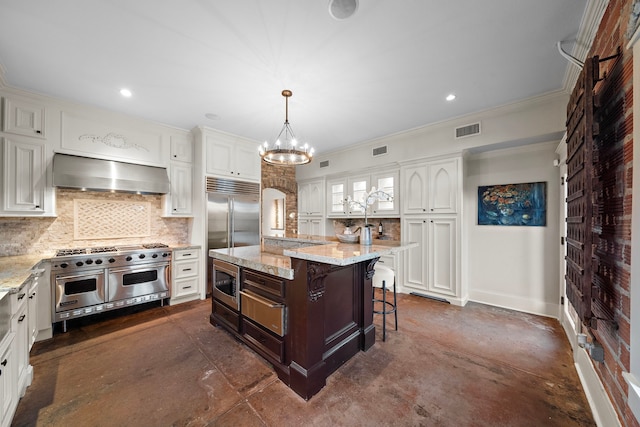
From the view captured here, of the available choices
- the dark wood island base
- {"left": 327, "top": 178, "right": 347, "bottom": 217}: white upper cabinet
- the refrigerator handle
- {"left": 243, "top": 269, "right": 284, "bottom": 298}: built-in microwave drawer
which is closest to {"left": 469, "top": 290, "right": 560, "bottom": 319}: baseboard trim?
the dark wood island base

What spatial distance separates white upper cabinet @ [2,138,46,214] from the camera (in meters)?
2.77

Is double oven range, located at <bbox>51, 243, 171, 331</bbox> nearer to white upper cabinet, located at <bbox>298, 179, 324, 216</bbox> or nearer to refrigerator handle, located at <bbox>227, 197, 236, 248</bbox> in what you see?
refrigerator handle, located at <bbox>227, 197, 236, 248</bbox>

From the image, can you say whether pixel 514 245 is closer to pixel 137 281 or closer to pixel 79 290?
pixel 137 281

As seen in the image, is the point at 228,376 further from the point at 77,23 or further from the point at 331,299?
the point at 77,23

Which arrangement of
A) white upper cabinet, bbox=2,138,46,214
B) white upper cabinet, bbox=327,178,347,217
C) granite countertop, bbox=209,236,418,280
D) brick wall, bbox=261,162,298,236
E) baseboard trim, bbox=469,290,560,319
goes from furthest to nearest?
brick wall, bbox=261,162,298,236
white upper cabinet, bbox=327,178,347,217
baseboard trim, bbox=469,290,560,319
white upper cabinet, bbox=2,138,46,214
granite countertop, bbox=209,236,418,280

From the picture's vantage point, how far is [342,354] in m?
2.22

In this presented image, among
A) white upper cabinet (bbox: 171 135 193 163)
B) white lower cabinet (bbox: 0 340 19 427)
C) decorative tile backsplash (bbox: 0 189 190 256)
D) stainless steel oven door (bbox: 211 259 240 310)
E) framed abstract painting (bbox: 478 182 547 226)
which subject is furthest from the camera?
white upper cabinet (bbox: 171 135 193 163)

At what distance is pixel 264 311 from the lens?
214cm

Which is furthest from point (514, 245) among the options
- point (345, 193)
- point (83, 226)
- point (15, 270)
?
point (83, 226)

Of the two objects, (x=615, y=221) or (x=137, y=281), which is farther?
(x=137, y=281)

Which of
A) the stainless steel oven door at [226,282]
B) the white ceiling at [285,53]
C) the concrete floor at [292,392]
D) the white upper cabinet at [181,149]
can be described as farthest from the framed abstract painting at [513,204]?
the white upper cabinet at [181,149]

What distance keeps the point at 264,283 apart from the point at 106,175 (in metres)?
2.94

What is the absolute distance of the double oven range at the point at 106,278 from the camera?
2820mm

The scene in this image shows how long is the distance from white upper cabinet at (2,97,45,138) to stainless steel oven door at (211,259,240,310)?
2.76 metres
